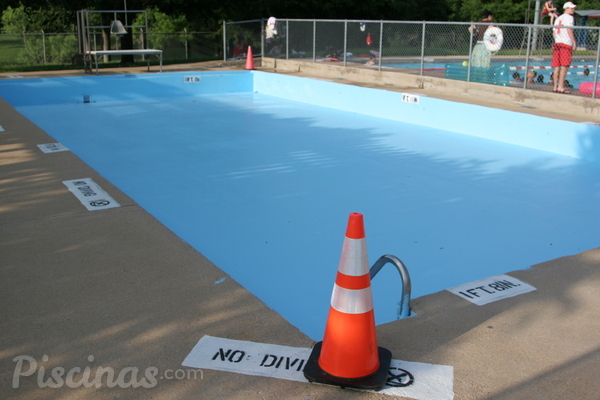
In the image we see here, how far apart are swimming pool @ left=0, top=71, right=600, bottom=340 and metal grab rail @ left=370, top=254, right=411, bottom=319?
2.49ft

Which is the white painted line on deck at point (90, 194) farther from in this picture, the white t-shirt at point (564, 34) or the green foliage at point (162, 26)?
the green foliage at point (162, 26)

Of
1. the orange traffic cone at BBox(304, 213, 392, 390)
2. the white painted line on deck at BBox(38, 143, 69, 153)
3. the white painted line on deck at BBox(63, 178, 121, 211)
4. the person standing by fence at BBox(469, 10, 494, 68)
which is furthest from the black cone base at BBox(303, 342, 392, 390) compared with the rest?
the person standing by fence at BBox(469, 10, 494, 68)

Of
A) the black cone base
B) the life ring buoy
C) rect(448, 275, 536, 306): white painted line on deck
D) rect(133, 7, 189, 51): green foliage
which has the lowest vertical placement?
rect(448, 275, 536, 306): white painted line on deck

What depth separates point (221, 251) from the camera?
216 inches

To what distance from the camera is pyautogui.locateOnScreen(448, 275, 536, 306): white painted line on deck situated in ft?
11.9

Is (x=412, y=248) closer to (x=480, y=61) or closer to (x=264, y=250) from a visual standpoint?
(x=264, y=250)

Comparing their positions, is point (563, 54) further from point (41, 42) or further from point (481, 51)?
point (41, 42)

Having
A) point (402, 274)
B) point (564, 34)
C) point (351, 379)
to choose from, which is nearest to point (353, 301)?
point (351, 379)

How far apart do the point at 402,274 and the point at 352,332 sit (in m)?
0.72

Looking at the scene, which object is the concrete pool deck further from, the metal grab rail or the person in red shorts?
the person in red shorts

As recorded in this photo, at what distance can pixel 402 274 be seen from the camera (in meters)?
3.34

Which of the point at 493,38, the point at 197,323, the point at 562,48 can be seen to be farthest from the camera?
the point at 493,38

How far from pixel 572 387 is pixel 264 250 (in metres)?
3.25

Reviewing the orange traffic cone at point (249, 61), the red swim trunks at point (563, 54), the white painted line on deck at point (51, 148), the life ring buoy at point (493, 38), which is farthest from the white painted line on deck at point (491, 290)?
the orange traffic cone at point (249, 61)
